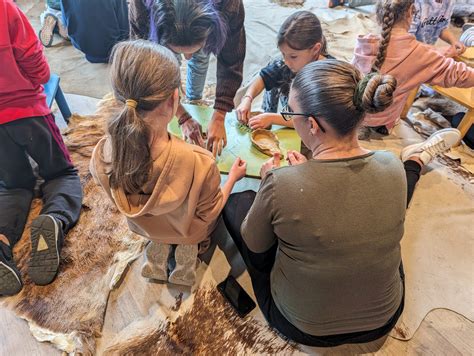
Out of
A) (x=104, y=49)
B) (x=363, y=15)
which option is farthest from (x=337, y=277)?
(x=363, y=15)

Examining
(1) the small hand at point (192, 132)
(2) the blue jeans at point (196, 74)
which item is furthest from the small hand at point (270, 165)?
(2) the blue jeans at point (196, 74)

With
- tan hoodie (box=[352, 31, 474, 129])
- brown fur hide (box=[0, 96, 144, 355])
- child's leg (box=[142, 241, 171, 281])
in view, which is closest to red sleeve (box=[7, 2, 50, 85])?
brown fur hide (box=[0, 96, 144, 355])

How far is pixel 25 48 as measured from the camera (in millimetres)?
1207

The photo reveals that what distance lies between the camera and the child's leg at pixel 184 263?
47.6 inches

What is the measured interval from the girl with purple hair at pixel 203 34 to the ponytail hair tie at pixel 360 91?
1.79 feet

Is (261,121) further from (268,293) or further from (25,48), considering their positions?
(25,48)

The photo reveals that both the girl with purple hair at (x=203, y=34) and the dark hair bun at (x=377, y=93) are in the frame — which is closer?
the dark hair bun at (x=377, y=93)

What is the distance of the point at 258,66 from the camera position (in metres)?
2.32

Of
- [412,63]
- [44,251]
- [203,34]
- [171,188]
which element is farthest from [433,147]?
[44,251]

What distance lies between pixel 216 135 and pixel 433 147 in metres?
1.06

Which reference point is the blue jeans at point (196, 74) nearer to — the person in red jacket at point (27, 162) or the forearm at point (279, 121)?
the forearm at point (279, 121)

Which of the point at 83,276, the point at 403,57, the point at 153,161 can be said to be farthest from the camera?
the point at 403,57

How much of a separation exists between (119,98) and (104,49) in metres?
1.84

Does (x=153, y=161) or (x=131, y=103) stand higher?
(x=131, y=103)
